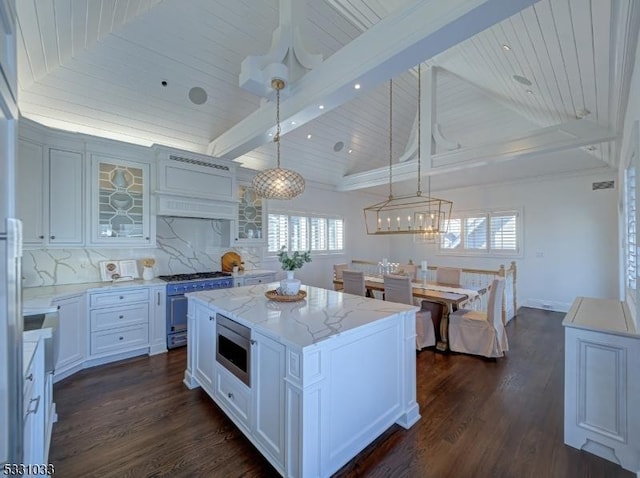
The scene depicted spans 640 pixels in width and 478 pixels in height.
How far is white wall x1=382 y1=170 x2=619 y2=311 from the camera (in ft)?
17.6

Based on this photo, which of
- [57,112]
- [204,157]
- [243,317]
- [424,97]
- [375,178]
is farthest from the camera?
[375,178]

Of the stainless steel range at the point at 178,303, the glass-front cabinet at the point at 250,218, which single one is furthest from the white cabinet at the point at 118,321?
the glass-front cabinet at the point at 250,218

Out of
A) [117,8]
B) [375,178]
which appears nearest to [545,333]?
[375,178]

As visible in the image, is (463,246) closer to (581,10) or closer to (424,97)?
(424,97)

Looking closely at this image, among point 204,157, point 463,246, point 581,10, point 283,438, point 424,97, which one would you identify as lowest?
point 283,438

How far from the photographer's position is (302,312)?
227 centimetres

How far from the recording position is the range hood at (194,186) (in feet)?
13.0

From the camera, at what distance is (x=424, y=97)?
4.90 metres

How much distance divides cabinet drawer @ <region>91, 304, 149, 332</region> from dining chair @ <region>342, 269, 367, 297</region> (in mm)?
2840

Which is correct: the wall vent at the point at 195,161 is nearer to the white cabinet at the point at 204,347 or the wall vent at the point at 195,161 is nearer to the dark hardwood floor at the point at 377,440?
the white cabinet at the point at 204,347

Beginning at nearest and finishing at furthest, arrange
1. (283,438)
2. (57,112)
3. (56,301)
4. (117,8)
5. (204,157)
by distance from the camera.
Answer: (283,438), (117,8), (56,301), (57,112), (204,157)

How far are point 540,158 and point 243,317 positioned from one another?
21.4 feet

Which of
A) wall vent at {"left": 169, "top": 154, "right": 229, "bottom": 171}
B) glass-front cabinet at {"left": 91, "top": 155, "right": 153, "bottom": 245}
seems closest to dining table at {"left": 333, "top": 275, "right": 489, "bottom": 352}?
wall vent at {"left": 169, "top": 154, "right": 229, "bottom": 171}

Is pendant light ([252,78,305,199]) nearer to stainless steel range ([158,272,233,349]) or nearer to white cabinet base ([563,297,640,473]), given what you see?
stainless steel range ([158,272,233,349])
